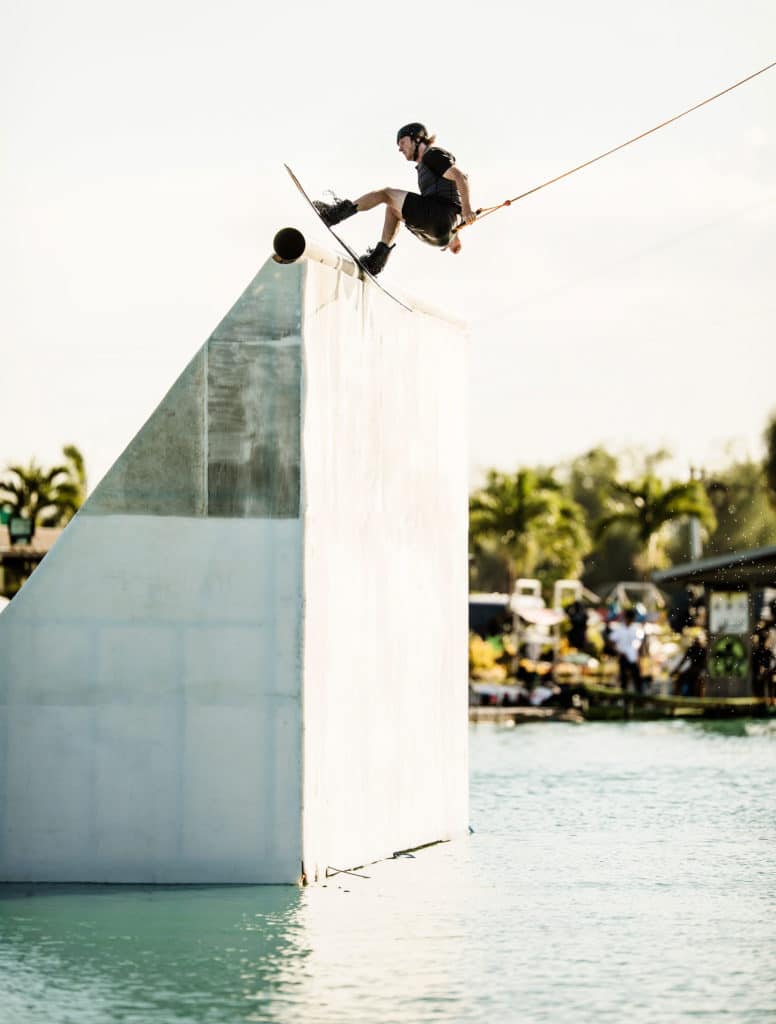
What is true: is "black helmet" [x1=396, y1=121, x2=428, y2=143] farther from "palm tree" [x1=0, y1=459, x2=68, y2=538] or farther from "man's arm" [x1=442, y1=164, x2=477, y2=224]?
"palm tree" [x1=0, y1=459, x2=68, y2=538]

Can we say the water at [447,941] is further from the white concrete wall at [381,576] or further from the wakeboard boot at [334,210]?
the wakeboard boot at [334,210]

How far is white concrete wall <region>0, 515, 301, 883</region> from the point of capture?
11.7 meters

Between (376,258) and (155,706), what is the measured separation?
3.65 meters

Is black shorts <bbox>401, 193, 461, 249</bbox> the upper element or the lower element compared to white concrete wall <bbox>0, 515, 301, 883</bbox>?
upper

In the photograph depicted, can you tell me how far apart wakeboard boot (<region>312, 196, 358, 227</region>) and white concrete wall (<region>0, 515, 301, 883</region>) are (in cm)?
258

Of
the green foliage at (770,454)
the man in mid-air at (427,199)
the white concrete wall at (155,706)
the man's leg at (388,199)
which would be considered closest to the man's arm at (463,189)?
the man in mid-air at (427,199)

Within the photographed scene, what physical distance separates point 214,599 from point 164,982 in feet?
11.0

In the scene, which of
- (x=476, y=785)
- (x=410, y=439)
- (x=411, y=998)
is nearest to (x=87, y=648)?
(x=410, y=439)

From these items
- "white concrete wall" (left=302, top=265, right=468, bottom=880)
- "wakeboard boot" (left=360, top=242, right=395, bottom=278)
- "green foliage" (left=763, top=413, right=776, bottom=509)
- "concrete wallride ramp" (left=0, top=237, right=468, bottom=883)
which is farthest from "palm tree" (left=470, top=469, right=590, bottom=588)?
"concrete wallride ramp" (left=0, top=237, right=468, bottom=883)

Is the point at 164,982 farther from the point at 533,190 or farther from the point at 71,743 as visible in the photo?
the point at 533,190

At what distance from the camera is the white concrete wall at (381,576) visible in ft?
39.3

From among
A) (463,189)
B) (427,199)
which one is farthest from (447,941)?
(463,189)

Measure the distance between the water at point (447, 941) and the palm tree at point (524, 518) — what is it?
50.5 meters

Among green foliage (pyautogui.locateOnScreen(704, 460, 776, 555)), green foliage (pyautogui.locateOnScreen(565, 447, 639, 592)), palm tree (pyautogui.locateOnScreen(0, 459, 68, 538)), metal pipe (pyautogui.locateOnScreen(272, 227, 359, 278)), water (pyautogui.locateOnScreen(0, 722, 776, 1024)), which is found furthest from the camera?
green foliage (pyautogui.locateOnScreen(704, 460, 776, 555))
